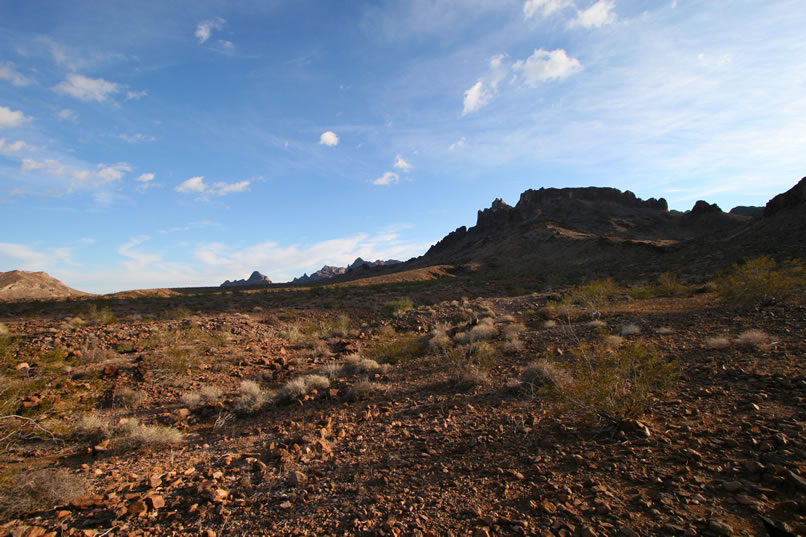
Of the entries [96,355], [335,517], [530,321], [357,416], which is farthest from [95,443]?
[530,321]

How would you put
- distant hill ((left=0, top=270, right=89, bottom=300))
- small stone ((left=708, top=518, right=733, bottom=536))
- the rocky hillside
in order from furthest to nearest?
distant hill ((left=0, top=270, right=89, bottom=300))
the rocky hillside
small stone ((left=708, top=518, right=733, bottom=536))

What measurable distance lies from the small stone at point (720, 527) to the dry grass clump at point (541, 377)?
2695 millimetres

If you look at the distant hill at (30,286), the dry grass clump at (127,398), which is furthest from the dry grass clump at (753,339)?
the distant hill at (30,286)

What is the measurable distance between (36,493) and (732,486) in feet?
21.8

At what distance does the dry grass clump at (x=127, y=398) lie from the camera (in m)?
7.16

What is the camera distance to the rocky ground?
10.1 ft

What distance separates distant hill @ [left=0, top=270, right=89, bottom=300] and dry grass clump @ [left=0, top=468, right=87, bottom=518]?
5127cm

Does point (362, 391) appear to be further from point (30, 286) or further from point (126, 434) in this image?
point (30, 286)

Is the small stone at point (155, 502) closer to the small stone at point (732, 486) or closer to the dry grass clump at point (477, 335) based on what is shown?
the small stone at point (732, 486)

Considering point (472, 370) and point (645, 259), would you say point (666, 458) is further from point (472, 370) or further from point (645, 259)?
point (645, 259)

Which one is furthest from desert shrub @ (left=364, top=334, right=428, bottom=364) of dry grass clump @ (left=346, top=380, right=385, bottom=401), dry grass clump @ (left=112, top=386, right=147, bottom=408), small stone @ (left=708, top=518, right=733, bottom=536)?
small stone @ (left=708, top=518, right=733, bottom=536)

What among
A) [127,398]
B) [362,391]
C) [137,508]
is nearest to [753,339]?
[362,391]

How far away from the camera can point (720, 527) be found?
257 cm

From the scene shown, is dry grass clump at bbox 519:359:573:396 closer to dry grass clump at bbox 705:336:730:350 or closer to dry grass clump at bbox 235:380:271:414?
dry grass clump at bbox 705:336:730:350
